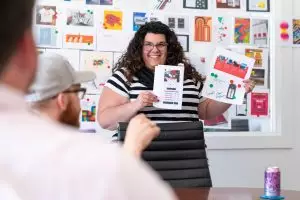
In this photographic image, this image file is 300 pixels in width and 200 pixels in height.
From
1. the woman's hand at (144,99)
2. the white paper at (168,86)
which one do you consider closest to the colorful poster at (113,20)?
the white paper at (168,86)

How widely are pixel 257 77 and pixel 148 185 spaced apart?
9.70 feet

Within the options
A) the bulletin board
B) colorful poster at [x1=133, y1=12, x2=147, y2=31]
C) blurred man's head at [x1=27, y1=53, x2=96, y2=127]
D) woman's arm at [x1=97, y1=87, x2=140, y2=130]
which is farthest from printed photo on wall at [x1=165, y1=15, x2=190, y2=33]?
blurred man's head at [x1=27, y1=53, x2=96, y2=127]

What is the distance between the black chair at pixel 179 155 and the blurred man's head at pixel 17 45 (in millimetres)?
1785

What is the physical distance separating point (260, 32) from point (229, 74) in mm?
684

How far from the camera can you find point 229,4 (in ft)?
10.7

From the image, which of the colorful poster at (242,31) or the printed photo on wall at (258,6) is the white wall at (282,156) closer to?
the printed photo on wall at (258,6)

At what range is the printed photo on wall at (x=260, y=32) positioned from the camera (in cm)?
331

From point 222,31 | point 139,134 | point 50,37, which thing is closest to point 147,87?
point 50,37

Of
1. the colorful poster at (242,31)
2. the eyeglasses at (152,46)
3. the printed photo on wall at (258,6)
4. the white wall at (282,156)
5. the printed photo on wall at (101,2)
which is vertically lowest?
the white wall at (282,156)

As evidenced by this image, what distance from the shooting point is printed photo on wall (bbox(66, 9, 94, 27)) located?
304 centimetres

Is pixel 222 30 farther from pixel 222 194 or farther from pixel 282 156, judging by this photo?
pixel 222 194

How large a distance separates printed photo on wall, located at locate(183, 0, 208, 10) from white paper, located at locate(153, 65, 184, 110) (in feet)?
2.24

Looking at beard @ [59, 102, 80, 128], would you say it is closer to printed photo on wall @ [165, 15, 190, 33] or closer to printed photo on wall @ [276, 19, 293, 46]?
printed photo on wall @ [165, 15, 190, 33]

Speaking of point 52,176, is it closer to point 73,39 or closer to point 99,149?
point 99,149
